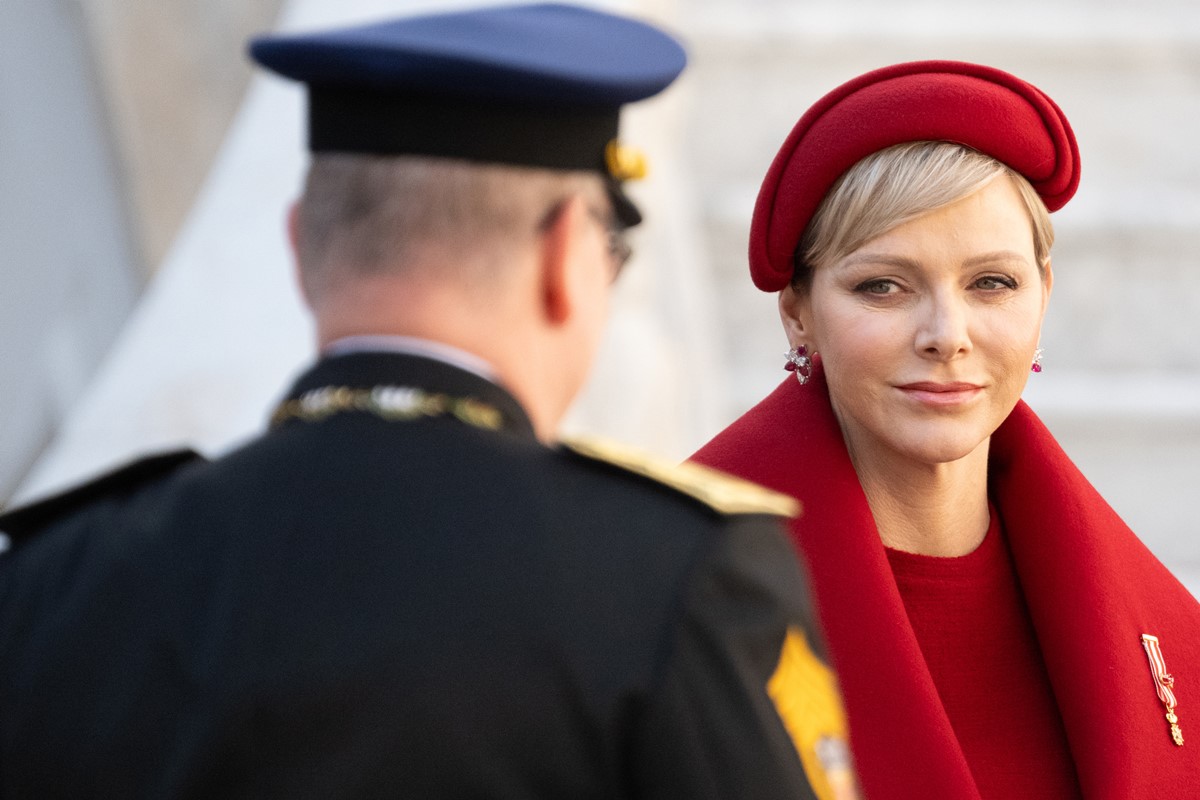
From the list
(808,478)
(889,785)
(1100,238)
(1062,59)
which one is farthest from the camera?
(1062,59)

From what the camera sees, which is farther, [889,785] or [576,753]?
[889,785]

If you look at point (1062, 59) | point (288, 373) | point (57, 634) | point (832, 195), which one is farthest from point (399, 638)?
point (1062, 59)

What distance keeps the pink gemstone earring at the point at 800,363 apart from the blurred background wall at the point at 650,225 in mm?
A: 1598

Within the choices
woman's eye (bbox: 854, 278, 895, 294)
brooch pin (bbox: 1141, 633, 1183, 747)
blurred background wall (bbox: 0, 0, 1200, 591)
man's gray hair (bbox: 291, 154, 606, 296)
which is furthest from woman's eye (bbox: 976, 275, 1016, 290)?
blurred background wall (bbox: 0, 0, 1200, 591)

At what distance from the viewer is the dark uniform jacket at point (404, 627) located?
116cm

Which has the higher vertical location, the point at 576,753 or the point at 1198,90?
the point at 576,753

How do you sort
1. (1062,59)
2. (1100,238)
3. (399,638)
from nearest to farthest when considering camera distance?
(399,638) → (1100,238) → (1062,59)

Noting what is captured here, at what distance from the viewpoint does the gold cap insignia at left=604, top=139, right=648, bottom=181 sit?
135cm

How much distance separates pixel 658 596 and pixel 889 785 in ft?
2.67

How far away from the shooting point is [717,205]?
5.64 m

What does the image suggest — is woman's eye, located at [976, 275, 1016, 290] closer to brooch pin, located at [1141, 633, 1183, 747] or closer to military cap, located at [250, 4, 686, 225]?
brooch pin, located at [1141, 633, 1183, 747]

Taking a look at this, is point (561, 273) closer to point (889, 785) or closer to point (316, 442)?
point (316, 442)

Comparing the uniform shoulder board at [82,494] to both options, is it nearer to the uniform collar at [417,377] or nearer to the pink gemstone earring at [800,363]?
the uniform collar at [417,377]

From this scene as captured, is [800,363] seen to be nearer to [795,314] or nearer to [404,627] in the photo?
[795,314]
